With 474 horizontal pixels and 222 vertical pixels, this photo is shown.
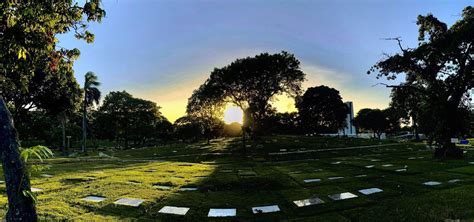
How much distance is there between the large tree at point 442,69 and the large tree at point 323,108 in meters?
43.7

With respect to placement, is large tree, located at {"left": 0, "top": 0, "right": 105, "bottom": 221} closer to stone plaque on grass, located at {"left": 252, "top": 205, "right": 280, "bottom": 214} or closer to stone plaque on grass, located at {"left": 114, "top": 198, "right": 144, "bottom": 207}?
stone plaque on grass, located at {"left": 114, "top": 198, "right": 144, "bottom": 207}

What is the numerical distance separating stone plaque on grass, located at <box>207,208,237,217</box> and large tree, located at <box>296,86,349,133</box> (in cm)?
5825

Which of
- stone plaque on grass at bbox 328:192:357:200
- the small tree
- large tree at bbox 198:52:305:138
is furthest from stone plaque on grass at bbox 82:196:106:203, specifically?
the small tree

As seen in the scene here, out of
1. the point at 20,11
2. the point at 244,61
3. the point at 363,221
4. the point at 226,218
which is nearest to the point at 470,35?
the point at 363,221

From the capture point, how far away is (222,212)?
24.9 feet

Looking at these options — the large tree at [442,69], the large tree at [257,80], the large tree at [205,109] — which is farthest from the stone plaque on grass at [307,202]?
the large tree at [205,109]

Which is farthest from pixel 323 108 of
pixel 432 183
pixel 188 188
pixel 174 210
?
pixel 174 210

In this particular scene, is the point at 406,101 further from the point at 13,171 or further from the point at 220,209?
the point at 13,171

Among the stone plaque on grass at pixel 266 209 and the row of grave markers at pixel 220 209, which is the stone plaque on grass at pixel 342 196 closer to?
the row of grave markers at pixel 220 209

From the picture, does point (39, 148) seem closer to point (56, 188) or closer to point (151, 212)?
point (151, 212)

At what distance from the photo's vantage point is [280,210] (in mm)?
7809

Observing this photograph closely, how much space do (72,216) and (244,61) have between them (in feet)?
121

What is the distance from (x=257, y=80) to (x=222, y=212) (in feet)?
116

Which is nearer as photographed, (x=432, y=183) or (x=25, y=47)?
(x=25, y=47)
